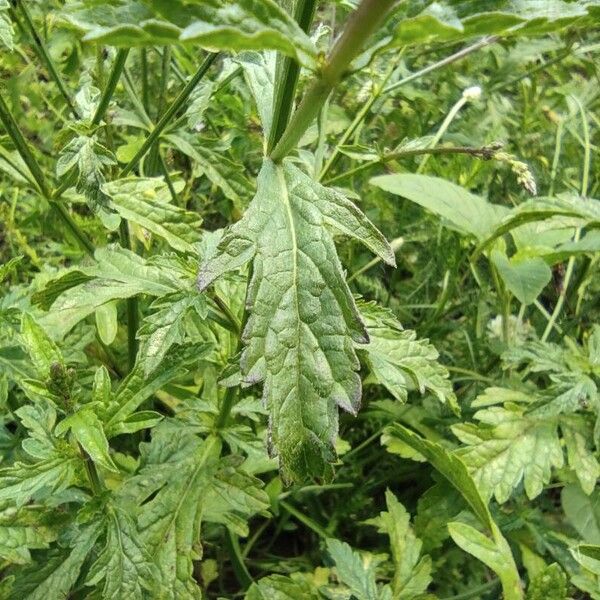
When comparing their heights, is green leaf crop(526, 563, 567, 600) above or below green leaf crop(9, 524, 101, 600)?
above

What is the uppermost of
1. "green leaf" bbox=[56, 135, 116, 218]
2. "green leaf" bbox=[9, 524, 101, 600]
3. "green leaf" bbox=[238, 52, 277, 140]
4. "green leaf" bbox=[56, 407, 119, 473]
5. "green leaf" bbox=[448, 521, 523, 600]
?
"green leaf" bbox=[238, 52, 277, 140]

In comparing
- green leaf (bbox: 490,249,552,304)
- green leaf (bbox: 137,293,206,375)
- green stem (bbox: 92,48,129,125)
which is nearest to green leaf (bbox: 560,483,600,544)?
green leaf (bbox: 490,249,552,304)

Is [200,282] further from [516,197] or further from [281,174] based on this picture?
[516,197]

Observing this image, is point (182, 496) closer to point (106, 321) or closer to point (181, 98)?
point (106, 321)

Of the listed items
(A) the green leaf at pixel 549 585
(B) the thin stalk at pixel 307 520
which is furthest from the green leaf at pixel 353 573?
(A) the green leaf at pixel 549 585

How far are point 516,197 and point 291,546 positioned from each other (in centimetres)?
120

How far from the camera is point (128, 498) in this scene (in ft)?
3.91

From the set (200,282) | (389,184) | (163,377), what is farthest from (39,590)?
(389,184)

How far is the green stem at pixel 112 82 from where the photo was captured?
3.59 ft

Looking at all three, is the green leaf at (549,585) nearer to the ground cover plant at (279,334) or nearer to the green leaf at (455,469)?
the ground cover plant at (279,334)

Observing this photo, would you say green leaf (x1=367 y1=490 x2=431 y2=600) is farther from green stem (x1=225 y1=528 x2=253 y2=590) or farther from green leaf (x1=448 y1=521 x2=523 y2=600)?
green stem (x1=225 y1=528 x2=253 y2=590)

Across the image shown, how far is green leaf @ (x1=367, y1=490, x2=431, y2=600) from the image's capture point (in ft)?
→ 4.45

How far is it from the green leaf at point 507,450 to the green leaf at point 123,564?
2.18 feet

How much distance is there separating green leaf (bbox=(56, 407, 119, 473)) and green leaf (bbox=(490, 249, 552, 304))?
90 cm
